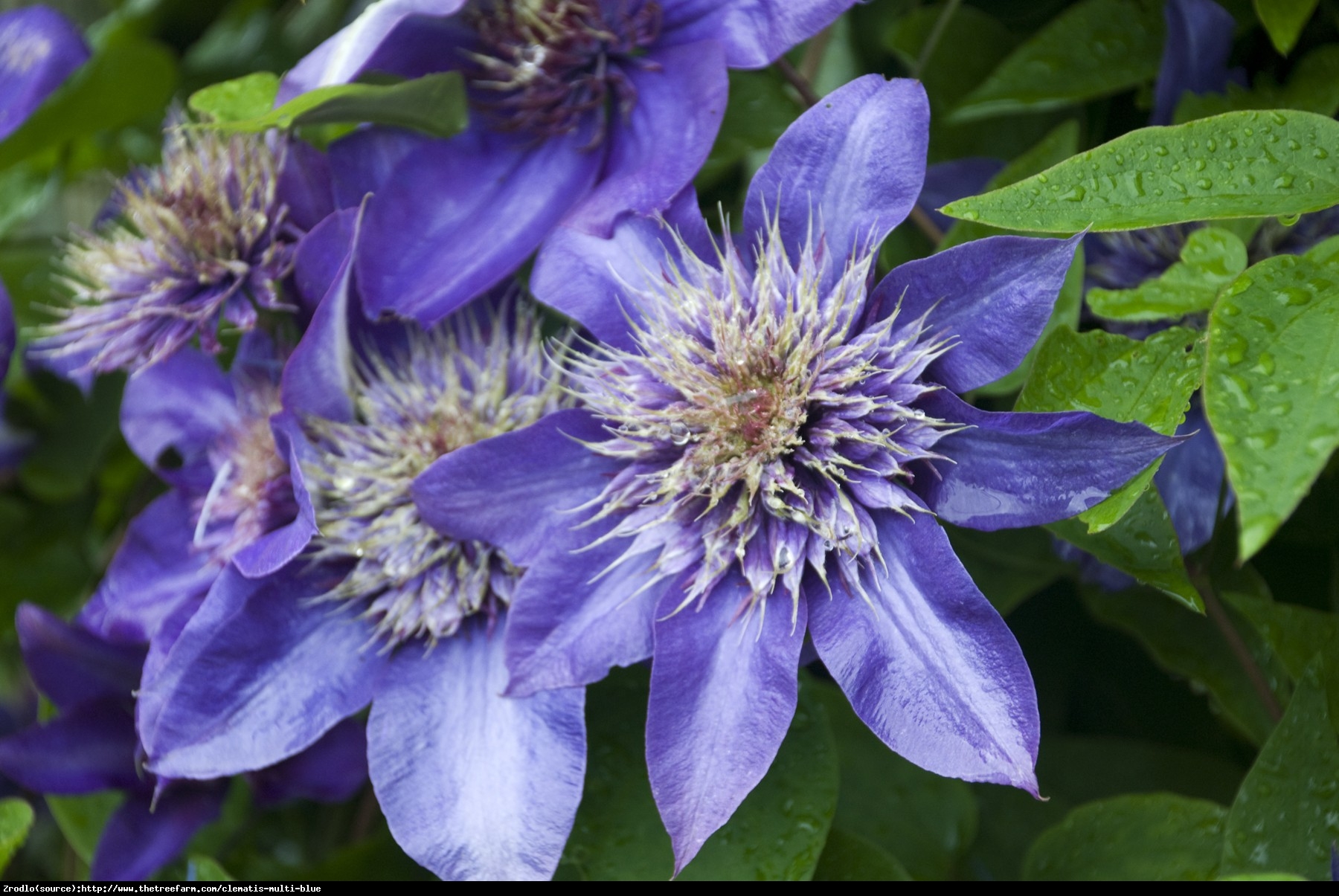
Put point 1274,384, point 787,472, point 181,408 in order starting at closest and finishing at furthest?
point 1274,384, point 787,472, point 181,408

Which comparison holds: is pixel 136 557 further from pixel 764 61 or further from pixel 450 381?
pixel 764 61

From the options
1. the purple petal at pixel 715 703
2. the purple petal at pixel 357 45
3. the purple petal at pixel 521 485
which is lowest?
the purple petal at pixel 715 703

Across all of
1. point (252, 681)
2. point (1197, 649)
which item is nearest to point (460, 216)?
point (252, 681)

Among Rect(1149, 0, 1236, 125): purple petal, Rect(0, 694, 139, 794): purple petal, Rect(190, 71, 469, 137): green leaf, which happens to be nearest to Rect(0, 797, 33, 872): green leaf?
Rect(0, 694, 139, 794): purple petal

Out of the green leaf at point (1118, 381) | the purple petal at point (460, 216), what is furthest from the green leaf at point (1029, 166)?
the purple petal at point (460, 216)

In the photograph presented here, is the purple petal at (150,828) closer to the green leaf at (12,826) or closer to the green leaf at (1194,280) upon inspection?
the green leaf at (12,826)

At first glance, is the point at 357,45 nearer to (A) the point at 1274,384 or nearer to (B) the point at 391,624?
(B) the point at 391,624
